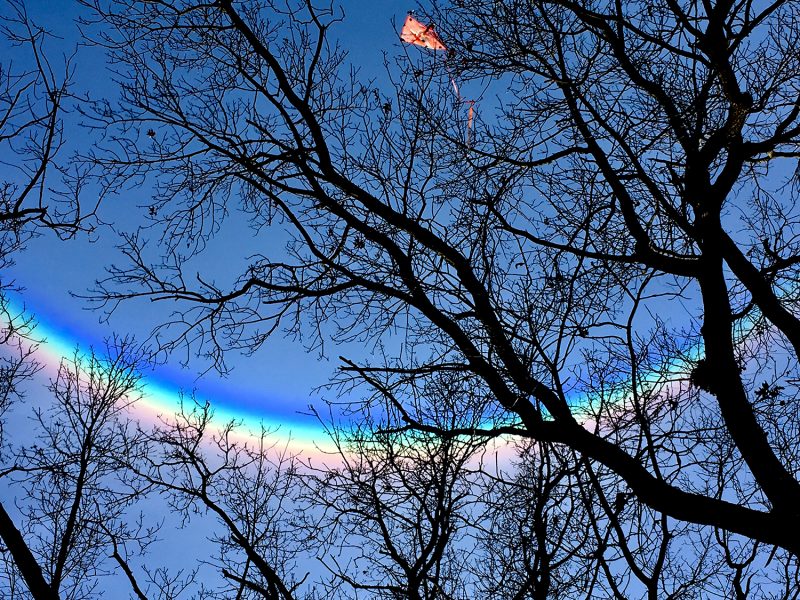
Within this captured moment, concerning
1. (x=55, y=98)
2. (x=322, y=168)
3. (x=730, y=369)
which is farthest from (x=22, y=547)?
(x=730, y=369)

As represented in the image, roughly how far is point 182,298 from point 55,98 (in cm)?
205

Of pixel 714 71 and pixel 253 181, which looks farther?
pixel 253 181

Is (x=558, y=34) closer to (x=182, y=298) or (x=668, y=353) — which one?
(x=668, y=353)

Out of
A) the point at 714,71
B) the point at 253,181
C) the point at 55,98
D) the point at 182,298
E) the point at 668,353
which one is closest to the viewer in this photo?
the point at 55,98

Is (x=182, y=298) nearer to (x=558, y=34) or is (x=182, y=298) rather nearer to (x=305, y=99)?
(x=305, y=99)

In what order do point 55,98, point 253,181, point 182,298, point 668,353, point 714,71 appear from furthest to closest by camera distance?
point 182,298
point 253,181
point 668,353
point 714,71
point 55,98

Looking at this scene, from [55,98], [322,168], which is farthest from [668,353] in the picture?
[55,98]

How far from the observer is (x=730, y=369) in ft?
16.0

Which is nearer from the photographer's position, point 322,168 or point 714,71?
point 714,71

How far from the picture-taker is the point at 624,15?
5309mm

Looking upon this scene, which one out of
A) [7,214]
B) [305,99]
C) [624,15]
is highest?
[624,15]

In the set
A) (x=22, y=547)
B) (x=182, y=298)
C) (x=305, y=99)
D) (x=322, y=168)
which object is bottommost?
(x=22, y=547)

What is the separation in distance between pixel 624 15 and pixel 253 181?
3455 mm

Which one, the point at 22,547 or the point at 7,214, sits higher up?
the point at 7,214
